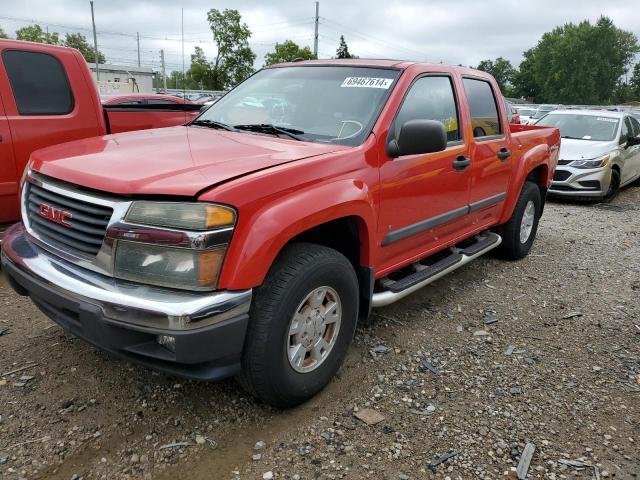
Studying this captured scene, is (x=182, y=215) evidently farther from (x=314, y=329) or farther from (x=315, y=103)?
(x=315, y=103)

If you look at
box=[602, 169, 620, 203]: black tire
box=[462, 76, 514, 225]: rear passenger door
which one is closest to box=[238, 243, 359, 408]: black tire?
box=[462, 76, 514, 225]: rear passenger door

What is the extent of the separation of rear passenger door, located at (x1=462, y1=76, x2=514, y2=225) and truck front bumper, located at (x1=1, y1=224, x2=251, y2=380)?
2.61m

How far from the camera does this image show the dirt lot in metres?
2.42

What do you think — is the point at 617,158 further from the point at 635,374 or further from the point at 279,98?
the point at 279,98

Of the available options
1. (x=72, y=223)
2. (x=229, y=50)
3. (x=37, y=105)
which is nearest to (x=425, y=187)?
(x=72, y=223)

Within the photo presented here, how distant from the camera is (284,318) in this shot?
96.9 inches

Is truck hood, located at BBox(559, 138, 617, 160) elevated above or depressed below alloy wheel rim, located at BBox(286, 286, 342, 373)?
above

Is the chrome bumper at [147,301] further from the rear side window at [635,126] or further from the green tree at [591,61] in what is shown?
the green tree at [591,61]

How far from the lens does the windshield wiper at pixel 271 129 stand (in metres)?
3.23

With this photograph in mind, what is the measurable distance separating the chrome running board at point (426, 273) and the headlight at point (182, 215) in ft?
4.32

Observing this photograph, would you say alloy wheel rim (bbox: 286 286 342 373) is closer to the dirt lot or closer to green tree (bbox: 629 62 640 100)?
the dirt lot

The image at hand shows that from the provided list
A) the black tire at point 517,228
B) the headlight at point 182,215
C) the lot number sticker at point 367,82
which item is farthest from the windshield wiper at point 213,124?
the black tire at point 517,228

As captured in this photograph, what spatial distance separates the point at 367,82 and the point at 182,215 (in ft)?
5.82

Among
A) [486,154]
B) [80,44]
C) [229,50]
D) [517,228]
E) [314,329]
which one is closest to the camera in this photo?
[314,329]
